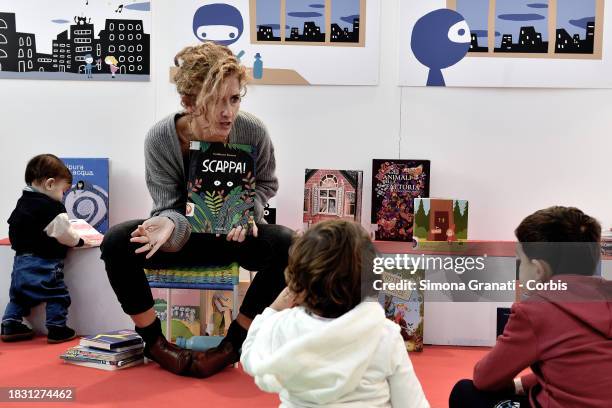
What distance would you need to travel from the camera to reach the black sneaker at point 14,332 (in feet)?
10.5

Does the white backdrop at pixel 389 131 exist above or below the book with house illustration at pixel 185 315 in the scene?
above

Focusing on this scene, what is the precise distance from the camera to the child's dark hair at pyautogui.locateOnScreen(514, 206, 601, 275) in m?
1.73

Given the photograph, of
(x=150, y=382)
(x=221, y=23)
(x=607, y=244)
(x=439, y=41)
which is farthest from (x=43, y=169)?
(x=607, y=244)

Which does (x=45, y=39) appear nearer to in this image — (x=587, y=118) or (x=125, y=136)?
(x=125, y=136)

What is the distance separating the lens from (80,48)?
3590 mm

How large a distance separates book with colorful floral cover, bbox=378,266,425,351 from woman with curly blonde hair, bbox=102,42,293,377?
74 centimetres

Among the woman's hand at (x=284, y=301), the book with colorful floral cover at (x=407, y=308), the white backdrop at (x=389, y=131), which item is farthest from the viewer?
the white backdrop at (x=389, y=131)

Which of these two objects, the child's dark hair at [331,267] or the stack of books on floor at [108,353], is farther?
the stack of books on floor at [108,353]

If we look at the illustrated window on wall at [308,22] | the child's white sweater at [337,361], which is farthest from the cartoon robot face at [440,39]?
the child's white sweater at [337,361]

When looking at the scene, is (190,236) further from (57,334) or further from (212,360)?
(57,334)

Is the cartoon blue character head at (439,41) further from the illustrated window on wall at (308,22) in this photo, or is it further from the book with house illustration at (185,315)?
the book with house illustration at (185,315)

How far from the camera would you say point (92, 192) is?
11.7ft

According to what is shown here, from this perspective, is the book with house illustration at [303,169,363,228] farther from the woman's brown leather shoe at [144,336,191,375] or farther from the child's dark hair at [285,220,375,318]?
the child's dark hair at [285,220,375,318]

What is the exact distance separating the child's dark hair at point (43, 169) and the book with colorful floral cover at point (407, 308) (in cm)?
167
